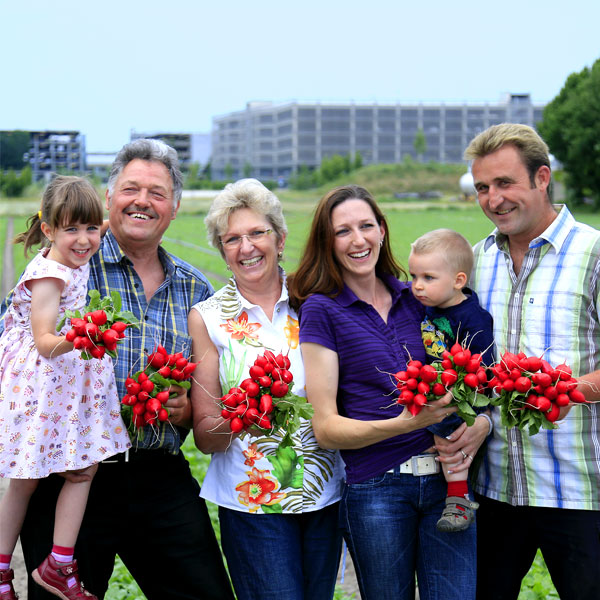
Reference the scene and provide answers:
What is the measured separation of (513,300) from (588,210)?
56746 mm

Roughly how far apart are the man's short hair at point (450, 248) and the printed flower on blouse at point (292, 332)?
70 cm

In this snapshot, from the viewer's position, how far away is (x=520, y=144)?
3.66m

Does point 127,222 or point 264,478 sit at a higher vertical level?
point 127,222

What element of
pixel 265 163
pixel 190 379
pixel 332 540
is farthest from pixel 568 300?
pixel 265 163

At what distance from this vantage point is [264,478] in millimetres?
3504

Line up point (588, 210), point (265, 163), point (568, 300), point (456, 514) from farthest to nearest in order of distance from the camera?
point (265, 163)
point (588, 210)
point (568, 300)
point (456, 514)

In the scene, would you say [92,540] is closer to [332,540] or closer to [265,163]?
[332,540]

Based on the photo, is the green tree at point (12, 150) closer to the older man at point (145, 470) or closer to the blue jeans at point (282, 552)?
the older man at point (145, 470)

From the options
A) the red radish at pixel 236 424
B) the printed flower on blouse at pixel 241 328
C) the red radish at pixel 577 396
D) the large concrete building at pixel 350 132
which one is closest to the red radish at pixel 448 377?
the red radish at pixel 577 396

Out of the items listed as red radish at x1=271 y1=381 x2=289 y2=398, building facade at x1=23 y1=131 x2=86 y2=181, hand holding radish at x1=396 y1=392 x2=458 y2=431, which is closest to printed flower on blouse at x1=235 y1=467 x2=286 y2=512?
red radish at x1=271 y1=381 x2=289 y2=398

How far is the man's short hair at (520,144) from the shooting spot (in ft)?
12.0

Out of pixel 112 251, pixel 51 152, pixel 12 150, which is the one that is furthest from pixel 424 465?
pixel 51 152

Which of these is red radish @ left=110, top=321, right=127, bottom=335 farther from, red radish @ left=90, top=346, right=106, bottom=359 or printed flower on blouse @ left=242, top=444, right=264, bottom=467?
printed flower on blouse @ left=242, top=444, right=264, bottom=467

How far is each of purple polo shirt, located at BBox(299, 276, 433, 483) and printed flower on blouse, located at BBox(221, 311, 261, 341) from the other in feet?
0.82
